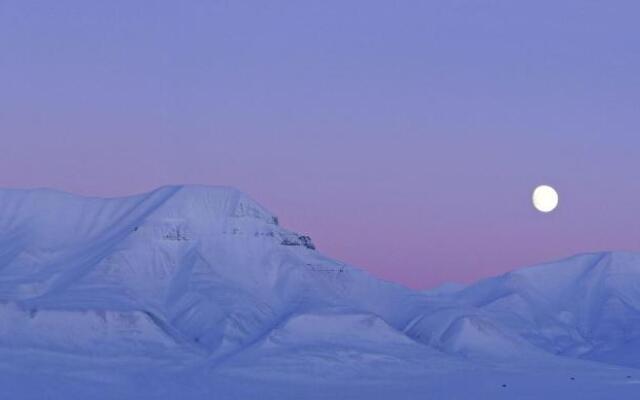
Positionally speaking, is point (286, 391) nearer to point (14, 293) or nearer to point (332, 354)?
point (332, 354)

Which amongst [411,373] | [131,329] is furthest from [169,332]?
[411,373]

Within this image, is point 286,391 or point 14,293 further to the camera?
point 14,293

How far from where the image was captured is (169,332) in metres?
180

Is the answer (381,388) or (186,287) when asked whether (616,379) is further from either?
(186,287)

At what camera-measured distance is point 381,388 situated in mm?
154500

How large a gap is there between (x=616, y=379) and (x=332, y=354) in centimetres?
3986

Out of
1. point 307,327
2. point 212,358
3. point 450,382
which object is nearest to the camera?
point 450,382

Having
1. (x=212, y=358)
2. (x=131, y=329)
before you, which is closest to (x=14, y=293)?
(x=131, y=329)

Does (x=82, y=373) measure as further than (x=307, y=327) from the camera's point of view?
No

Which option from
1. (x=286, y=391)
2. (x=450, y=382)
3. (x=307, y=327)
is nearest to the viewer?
(x=286, y=391)

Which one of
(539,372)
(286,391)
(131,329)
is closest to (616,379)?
(539,372)

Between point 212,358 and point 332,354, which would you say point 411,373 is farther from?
point 212,358

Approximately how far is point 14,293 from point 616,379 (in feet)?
286

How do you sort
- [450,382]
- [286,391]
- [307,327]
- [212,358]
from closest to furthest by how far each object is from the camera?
[286,391], [450,382], [212,358], [307,327]
